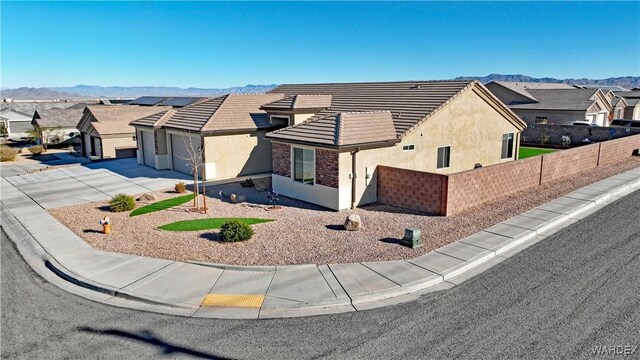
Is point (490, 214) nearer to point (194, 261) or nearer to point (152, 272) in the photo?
point (194, 261)

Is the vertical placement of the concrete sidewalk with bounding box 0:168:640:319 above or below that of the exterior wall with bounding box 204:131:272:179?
below

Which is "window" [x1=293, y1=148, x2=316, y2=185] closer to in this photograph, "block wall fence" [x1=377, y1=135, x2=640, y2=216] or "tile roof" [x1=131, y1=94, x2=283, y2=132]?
"block wall fence" [x1=377, y1=135, x2=640, y2=216]

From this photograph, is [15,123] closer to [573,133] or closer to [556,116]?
[573,133]

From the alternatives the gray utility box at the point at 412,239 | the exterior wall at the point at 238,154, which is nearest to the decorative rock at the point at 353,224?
the gray utility box at the point at 412,239

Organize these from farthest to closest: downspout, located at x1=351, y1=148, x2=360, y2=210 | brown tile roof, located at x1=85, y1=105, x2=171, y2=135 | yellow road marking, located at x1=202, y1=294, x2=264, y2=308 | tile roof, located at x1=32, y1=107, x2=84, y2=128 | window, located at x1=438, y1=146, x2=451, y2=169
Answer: tile roof, located at x1=32, y1=107, x2=84, y2=128
brown tile roof, located at x1=85, y1=105, x2=171, y2=135
window, located at x1=438, y1=146, x2=451, y2=169
downspout, located at x1=351, y1=148, x2=360, y2=210
yellow road marking, located at x1=202, y1=294, x2=264, y2=308

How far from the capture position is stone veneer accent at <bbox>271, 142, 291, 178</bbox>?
65.5 ft

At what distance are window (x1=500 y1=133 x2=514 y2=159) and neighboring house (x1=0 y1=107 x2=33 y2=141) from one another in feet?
191

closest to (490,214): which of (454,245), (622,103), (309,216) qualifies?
(454,245)

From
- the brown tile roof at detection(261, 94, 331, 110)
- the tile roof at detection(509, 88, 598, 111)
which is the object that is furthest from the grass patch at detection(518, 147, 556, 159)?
the brown tile roof at detection(261, 94, 331, 110)

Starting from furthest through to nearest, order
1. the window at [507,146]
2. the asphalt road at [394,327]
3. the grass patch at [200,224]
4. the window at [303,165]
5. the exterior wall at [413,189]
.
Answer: the window at [507,146] < the window at [303,165] < the exterior wall at [413,189] < the grass patch at [200,224] < the asphalt road at [394,327]

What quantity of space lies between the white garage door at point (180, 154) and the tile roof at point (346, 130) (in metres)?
7.75

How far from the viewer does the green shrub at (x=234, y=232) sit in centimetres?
1381

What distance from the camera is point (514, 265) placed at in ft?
39.6

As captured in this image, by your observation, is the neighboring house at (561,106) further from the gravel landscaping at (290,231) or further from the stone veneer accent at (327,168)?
the stone veneer accent at (327,168)
